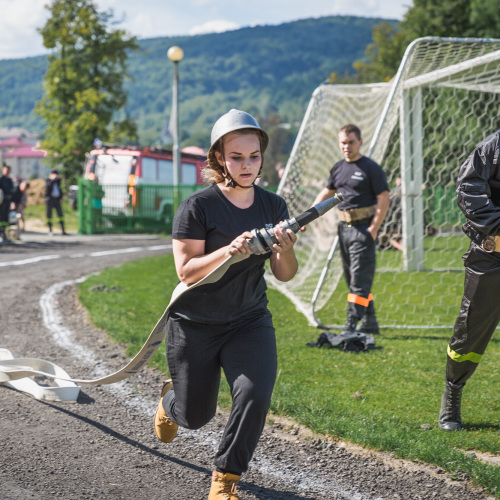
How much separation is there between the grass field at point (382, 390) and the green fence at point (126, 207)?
1569 cm

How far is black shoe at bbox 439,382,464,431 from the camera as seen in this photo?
14.8ft

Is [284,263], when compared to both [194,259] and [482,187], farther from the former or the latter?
[482,187]

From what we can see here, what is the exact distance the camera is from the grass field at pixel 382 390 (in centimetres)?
411

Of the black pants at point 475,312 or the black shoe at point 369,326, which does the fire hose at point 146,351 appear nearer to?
the black pants at point 475,312

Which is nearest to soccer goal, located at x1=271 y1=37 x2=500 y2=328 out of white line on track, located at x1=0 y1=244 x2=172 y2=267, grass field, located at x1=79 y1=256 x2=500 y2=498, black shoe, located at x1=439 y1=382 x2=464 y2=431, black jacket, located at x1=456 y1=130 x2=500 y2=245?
grass field, located at x1=79 y1=256 x2=500 y2=498

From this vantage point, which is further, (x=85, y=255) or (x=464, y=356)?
(x=85, y=255)

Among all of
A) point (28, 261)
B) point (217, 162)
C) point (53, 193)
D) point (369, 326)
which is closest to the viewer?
point (217, 162)

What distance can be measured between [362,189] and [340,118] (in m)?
5.62

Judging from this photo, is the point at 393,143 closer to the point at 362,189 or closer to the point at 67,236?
the point at 362,189

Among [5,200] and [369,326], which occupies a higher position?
[5,200]

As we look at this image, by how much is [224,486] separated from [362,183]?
4.53 meters

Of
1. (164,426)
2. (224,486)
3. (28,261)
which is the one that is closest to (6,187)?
(28,261)

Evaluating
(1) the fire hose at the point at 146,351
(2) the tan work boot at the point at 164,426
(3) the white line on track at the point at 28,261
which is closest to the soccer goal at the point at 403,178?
(1) the fire hose at the point at 146,351

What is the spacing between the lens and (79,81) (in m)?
35.1
